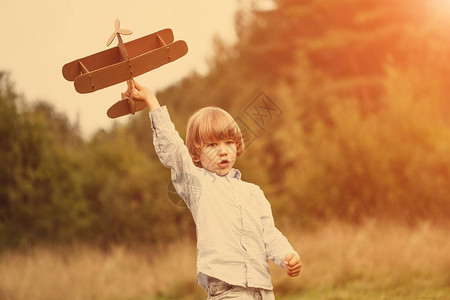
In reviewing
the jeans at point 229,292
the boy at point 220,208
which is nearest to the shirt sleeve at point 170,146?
the boy at point 220,208

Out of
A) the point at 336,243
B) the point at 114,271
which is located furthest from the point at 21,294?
the point at 336,243

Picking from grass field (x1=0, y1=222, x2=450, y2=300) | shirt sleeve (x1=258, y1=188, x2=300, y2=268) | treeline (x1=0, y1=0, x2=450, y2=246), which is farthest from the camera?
treeline (x1=0, y1=0, x2=450, y2=246)

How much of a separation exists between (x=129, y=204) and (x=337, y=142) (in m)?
4.09

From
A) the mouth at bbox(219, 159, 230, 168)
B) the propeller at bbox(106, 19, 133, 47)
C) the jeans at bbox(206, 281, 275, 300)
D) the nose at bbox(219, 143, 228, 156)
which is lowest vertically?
the jeans at bbox(206, 281, 275, 300)

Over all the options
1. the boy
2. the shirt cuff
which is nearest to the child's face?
the boy

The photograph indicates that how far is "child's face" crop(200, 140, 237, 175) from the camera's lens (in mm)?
2879

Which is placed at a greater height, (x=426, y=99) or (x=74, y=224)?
(x=426, y=99)

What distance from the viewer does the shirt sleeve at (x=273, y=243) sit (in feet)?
9.22

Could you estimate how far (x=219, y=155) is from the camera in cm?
288

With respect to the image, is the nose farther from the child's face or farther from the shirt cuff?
the shirt cuff

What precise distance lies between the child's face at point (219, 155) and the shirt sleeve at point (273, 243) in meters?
0.28

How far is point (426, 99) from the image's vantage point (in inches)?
445

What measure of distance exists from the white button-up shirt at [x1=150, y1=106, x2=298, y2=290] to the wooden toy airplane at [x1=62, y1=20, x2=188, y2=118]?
223 mm

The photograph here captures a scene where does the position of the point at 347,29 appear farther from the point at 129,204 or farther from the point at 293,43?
the point at 129,204
